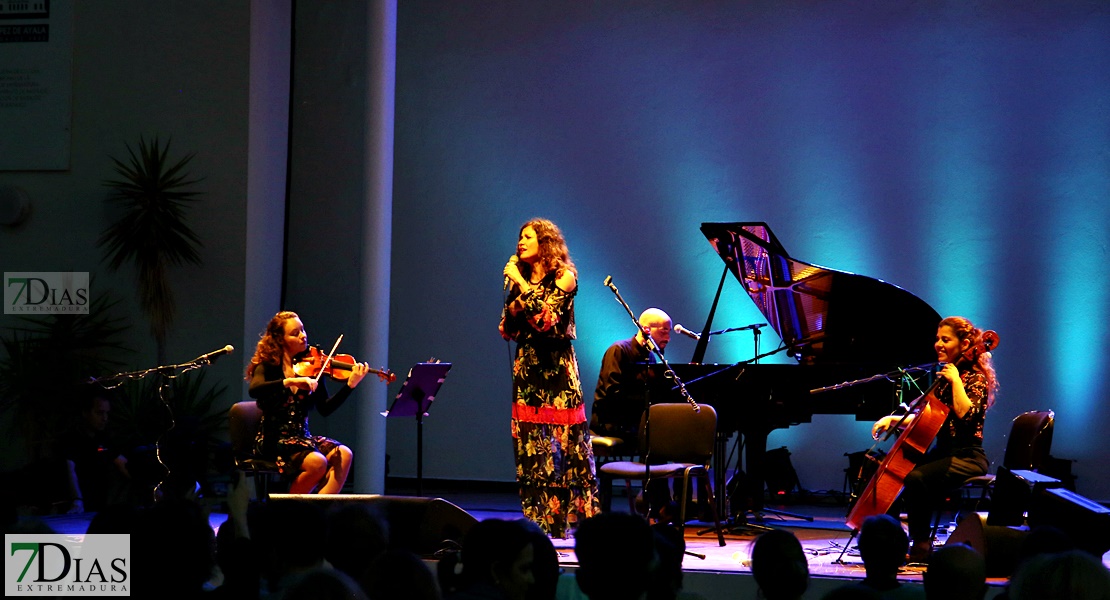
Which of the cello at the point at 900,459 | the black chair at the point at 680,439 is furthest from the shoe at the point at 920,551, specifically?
the black chair at the point at 680,439

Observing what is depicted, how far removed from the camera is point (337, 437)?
28.4 ft

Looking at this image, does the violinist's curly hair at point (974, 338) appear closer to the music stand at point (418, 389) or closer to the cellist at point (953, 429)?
the cellist at point (953, 429)

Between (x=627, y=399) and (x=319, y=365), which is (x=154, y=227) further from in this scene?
(x=627, y=399)

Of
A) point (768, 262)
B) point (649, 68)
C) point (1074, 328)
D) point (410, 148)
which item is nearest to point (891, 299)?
point (768, 262)

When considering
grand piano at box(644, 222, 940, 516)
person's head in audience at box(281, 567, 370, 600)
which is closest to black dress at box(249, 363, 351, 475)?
grand piano at box(644, 222, 940, 516)

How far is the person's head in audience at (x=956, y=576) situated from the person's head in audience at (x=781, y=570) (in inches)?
13.1

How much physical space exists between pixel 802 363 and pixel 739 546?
4.66 ft

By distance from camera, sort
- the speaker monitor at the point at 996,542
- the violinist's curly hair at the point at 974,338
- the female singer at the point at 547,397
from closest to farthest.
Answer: the speaker monitor at the point at 996,542, the female singer at the point at 547,397, the violinist's curly hair at the point at 974,338

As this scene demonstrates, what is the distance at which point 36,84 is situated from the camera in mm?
7789

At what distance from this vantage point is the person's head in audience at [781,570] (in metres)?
2.35

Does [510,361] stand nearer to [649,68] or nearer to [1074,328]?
[649,68]

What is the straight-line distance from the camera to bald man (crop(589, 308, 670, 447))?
6.18 meters

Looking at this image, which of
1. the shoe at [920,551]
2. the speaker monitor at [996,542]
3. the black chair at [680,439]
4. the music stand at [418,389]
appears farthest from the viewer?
the black chair at [680,439]

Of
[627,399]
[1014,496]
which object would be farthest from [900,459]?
[627,399]
